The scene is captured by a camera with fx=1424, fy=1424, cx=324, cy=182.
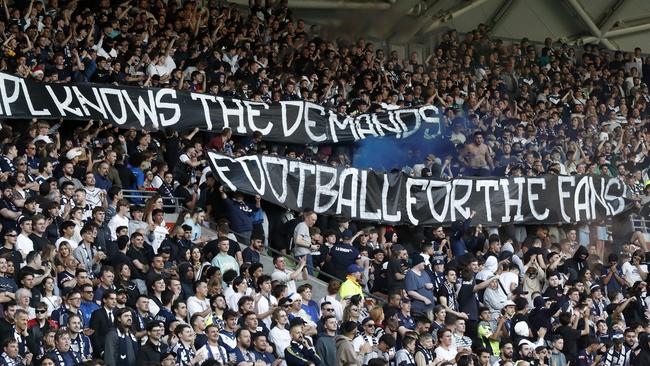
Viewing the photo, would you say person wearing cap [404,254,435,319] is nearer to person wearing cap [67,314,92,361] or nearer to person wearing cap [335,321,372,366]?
person wearing cap [335,321,372,366]

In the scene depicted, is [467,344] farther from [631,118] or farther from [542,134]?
[631,118]

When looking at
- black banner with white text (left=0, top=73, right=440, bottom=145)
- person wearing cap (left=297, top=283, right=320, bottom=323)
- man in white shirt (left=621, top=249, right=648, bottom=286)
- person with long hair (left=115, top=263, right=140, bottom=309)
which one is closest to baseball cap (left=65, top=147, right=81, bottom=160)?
black banner with white text (left=0, top=73, right=440, bottom=145)

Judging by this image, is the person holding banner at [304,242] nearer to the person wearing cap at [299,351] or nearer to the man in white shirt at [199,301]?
the man in white shirt at [199,301]

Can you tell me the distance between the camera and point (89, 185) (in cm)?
1540

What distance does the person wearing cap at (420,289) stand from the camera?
643 inches

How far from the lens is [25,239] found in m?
13.7

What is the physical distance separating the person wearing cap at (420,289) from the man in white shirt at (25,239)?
460cm

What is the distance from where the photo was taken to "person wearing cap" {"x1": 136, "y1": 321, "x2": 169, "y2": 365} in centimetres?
1239

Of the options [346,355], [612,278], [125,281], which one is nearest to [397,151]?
[612,278]

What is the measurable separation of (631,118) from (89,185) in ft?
42.3

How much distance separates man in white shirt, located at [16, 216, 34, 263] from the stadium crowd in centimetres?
2

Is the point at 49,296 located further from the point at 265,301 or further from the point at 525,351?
the point at 525,351

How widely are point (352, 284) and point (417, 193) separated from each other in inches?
152

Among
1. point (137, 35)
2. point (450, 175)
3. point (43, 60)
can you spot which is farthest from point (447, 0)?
point (43, 60)
